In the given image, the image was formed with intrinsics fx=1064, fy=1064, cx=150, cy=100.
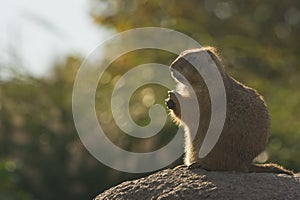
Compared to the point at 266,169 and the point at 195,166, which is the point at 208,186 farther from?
the point at 266,169

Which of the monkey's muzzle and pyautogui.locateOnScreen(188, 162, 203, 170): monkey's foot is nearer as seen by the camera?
pyautogui.locateOnScreen(188, 162, 203, 170): monkey's foot

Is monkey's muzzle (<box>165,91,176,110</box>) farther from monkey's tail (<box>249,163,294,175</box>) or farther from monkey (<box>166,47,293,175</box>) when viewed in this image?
monkey's tail (<box>249,163,294,175</box>)

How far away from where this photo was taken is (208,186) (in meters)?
7.34

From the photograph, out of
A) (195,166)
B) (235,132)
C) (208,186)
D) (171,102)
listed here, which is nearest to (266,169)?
(235,132)

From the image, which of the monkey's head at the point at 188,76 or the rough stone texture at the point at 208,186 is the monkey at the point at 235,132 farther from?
the rough stone texture at the point at 208,186

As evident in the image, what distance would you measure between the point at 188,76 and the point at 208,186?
1.15 metres

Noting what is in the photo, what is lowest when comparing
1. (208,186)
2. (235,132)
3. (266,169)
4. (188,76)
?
(208,186)

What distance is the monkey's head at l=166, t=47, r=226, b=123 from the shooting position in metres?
8.12

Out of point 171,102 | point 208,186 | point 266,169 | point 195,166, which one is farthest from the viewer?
point 171,102

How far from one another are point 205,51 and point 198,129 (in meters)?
0.66

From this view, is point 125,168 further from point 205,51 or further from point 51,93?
point 205,51

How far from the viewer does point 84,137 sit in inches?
607

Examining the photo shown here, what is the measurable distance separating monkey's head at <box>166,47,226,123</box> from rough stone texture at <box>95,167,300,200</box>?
23.0 inches

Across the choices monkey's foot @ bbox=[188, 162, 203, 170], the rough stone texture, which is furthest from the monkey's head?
the rough stone texture
